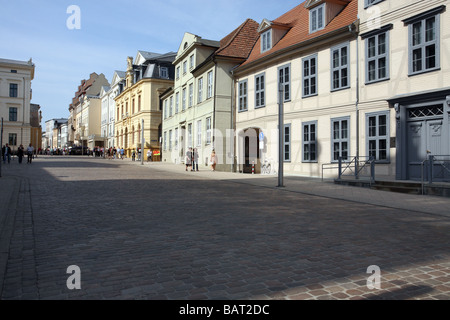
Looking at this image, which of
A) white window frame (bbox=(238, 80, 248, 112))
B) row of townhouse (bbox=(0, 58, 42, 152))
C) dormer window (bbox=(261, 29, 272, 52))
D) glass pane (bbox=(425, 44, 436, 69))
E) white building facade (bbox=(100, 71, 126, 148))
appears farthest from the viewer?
row of townhouse (bbox=(0, 58, 42, 152))

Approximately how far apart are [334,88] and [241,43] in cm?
1169

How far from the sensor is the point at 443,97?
1386 cm

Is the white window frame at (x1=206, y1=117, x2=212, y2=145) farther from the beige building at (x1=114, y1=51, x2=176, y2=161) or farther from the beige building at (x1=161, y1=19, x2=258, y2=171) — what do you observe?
the beige building at (x1=114, y1=51, x2=176, y2=161)

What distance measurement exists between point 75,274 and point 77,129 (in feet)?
337

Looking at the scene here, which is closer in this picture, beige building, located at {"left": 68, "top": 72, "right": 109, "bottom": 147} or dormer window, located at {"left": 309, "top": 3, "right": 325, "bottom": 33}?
dormer window, located at {"left": 309, "top": 3, "right": 325, "bottom": 33}

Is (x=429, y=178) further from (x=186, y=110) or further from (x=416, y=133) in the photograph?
(x=186, y=110)

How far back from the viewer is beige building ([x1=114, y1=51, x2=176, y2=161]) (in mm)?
49156

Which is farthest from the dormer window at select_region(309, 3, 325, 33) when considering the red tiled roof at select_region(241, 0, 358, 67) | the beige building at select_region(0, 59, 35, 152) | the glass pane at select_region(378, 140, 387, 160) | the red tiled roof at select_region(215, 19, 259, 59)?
the beige building at select_region(0, 59, 35, 152)

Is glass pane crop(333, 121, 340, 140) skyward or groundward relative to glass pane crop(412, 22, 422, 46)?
groundward

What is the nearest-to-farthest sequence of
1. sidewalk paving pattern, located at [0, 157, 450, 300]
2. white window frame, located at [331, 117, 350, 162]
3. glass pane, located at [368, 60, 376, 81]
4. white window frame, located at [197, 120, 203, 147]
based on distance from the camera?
sidewalk paving pattern, located at [0, 157, 450, 300]
glass pane, located at [368, 60, 376, 81]
white window frame, located at [331, 117, 350, 162]
white window frame, located at [197, 120, 203, 147]

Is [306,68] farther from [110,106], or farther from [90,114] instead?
[90,114]

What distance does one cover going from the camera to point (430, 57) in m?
14.4

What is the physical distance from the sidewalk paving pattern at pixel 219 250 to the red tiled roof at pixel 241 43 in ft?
64.8

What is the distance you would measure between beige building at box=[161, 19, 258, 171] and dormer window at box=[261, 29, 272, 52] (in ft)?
9.81
